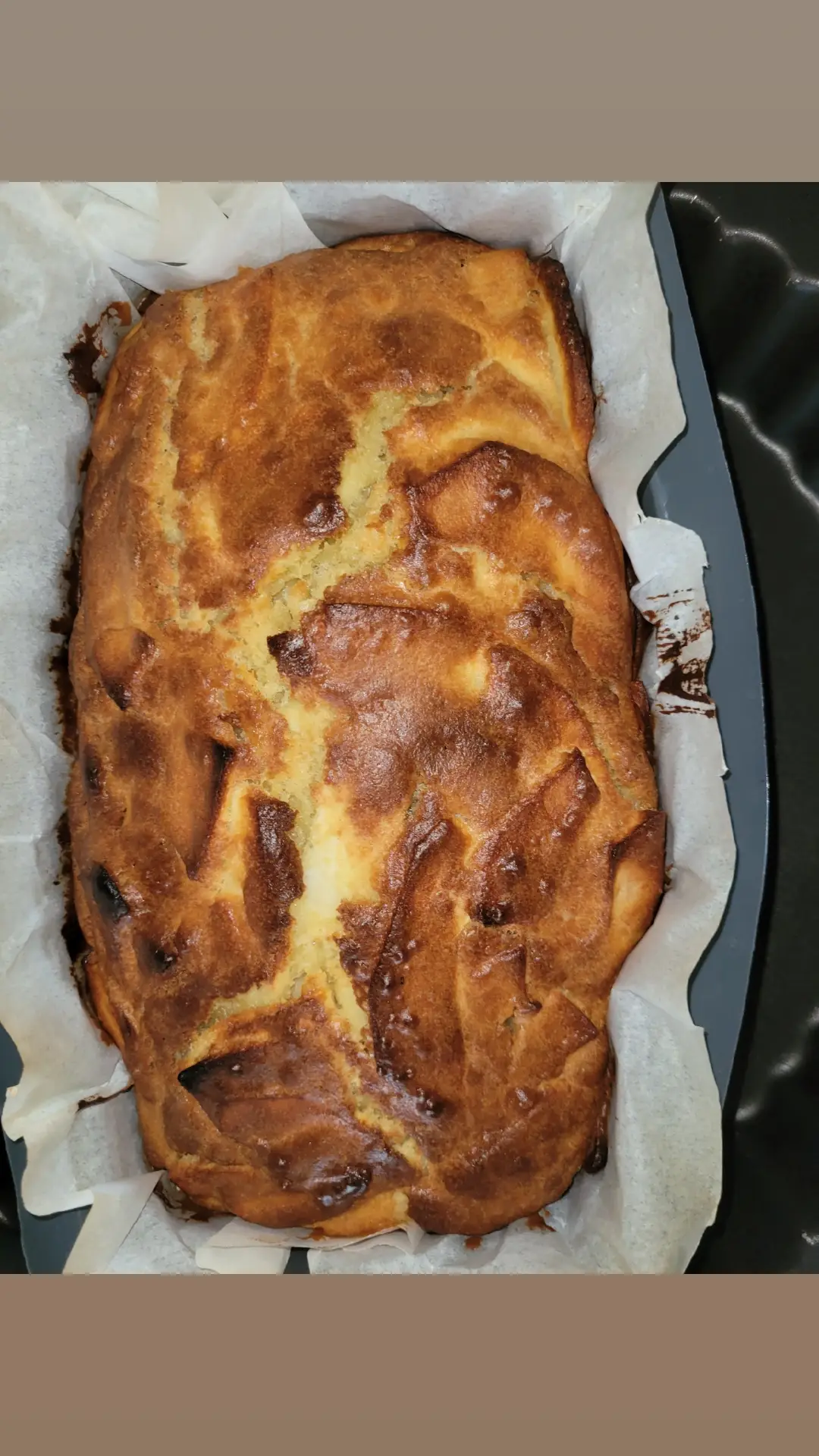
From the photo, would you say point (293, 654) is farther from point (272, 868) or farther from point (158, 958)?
point (158, 958)

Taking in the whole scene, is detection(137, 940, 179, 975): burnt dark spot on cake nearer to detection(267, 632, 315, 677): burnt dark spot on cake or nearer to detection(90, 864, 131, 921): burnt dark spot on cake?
detection(90, 864, 131, 921): burnt dark spot on cake

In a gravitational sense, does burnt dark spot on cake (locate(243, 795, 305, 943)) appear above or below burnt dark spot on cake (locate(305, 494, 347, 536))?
below

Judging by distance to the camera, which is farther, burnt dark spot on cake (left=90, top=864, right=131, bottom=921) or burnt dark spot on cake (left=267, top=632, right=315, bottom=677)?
burnt dark spot on cake (left=90, top=864, right=131, bottom=921)

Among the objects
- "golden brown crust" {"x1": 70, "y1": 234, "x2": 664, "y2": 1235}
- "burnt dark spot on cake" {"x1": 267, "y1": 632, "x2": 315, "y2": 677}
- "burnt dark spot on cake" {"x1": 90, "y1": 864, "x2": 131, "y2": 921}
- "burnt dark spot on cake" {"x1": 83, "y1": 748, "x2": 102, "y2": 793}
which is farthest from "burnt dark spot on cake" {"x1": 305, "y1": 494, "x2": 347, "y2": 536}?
"burnt dark spot on cake" {"x1": 90, "y1": 864, "x2": 131, "y2": 921}

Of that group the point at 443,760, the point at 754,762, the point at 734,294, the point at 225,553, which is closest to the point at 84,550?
the point at 225,553

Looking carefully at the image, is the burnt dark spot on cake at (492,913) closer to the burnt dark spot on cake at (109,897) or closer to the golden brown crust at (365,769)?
the golden brown crust at (365,769)

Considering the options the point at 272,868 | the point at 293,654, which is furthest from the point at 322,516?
the point at 272,868

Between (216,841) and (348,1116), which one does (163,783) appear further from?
(348,1116)
